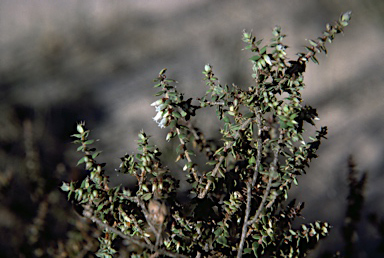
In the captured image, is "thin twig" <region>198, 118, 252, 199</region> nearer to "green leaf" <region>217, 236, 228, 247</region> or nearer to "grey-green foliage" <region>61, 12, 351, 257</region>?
"grey-green foliage" <region>61, 12, 351, 257</region>

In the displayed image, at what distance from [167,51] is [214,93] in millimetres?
Result: 1779

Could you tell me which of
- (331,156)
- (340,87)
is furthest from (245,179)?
(340,87)

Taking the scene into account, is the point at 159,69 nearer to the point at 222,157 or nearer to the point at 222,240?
the point at 222,157

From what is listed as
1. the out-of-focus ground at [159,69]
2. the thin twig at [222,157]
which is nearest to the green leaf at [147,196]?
the thin twig at [222,157]

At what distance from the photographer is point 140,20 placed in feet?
9.45

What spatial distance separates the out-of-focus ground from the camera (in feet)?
7.81

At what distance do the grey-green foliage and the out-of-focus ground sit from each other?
1133 mm

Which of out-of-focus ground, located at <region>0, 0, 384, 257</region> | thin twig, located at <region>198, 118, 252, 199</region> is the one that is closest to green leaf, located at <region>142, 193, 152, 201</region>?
thin twig, located at <region>198, 118, 252, 199</region>

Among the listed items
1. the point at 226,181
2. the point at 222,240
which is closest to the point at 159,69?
the point at 226,181

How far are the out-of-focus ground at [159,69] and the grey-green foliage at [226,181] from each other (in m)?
1.13

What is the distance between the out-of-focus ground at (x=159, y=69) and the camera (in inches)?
93.7

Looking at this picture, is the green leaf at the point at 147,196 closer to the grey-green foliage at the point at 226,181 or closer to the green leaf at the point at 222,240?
the grey-green foliage at the point at 226,181

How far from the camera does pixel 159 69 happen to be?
2684mm

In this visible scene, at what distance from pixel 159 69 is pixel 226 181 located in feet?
5.62
